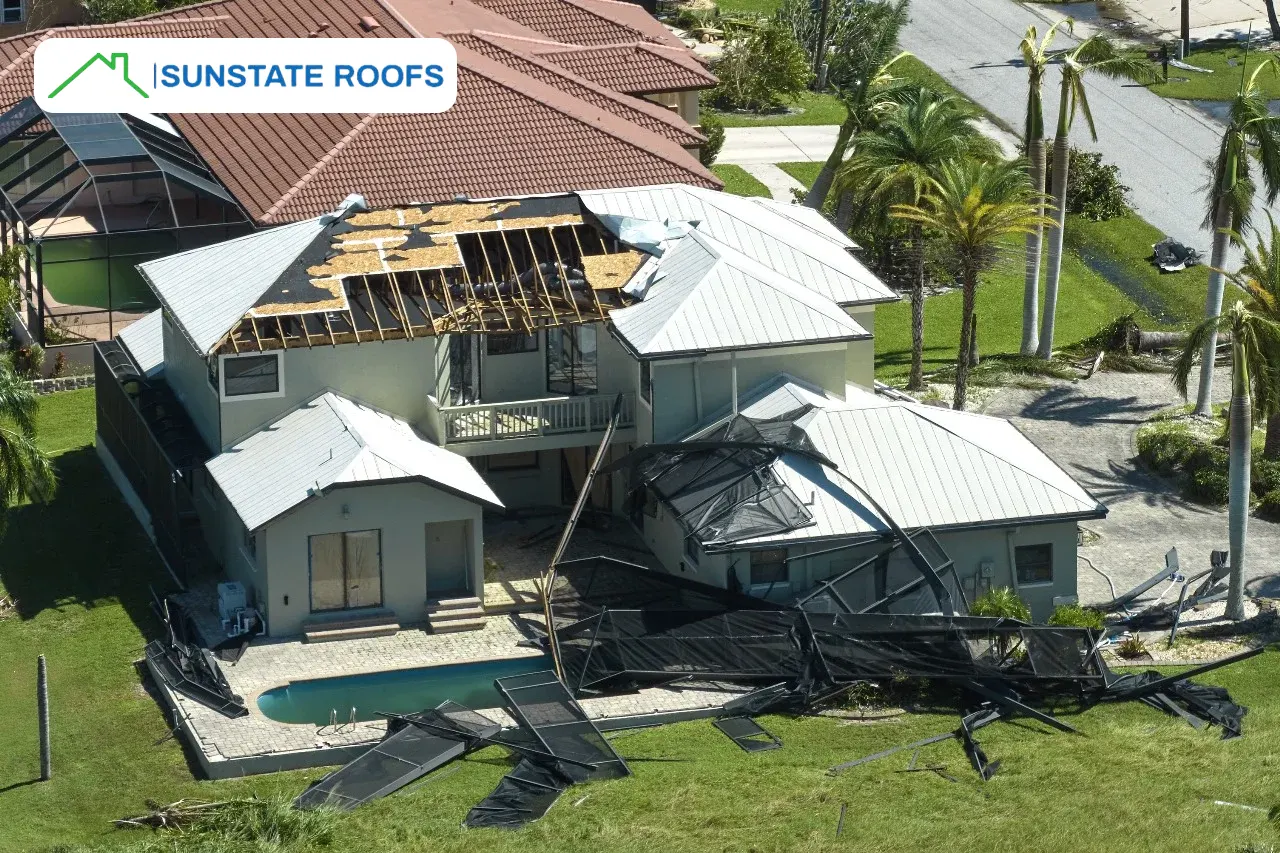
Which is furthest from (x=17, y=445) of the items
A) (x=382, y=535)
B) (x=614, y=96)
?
(x=614, y=96)

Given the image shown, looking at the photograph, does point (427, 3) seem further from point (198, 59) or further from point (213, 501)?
point (213, 501)

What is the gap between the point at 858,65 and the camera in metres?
82.4

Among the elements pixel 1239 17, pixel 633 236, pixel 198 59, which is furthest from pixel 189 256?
pixel 1239 17

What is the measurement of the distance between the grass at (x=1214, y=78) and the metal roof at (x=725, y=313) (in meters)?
43.7

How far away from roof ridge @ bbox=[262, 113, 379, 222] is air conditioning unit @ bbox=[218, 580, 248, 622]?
543 inches

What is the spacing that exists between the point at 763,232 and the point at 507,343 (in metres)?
7.70

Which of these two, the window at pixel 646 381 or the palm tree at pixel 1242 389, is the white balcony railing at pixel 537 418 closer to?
the window at pixel 646 381

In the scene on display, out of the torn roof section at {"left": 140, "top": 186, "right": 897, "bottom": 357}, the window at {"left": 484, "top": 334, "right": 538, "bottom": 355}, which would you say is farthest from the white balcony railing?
the torn roof section at {"left": 140, "top": 186, "right": 897, "bottom": 357}

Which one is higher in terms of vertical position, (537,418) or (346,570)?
(537,418)

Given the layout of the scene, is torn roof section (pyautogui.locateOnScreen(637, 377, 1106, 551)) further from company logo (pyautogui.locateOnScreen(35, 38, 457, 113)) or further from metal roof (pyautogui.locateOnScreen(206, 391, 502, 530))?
company logo (pyautogui.locateOnScreen(35, 38, 457, 113))

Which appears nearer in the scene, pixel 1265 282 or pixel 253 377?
pixel 253 377

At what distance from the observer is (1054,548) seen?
51.0m

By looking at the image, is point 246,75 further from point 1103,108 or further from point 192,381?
point 1103,108

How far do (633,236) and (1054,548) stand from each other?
13753 millimetres
